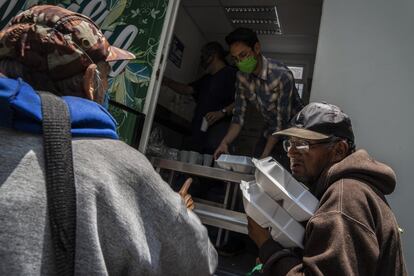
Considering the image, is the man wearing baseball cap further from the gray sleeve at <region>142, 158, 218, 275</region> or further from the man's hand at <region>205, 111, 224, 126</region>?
the man's hand at <region>205, 111, 224, 126</region>

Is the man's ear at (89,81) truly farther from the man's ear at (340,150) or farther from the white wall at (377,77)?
the white wall at (377,77)

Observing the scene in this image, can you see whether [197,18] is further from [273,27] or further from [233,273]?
[233,273]

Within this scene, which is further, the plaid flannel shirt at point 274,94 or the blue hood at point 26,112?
the plaid flannel shirt at point 274,94

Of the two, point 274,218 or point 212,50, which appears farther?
point 212,50

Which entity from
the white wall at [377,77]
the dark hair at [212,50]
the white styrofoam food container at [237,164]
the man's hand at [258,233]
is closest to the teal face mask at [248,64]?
the white wall at [377,77]

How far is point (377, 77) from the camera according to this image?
7.19 feet

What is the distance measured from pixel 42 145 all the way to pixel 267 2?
3.53 m

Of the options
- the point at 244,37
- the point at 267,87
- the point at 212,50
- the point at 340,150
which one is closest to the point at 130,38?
the point at 244,37

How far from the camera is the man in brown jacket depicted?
3.32 ft

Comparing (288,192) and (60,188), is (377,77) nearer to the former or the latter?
(288,192)

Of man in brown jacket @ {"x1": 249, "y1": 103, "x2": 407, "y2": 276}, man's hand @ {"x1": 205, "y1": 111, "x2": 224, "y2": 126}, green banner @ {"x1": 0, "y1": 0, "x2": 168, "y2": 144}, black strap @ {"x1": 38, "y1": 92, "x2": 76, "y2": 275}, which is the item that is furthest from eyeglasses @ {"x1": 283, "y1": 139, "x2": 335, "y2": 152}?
man's hand @ {"x1": 205, "y1": 111, "x2": 224, "y2": 126}

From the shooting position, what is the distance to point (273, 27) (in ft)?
13.9

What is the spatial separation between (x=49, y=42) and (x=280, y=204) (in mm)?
920

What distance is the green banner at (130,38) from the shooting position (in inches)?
107
